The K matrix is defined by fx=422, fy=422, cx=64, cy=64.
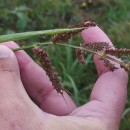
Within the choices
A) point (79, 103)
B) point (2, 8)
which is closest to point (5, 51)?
point (79, 103)

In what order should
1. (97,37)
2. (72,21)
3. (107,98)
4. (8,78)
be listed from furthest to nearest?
(72,21)
(97,37)
(107,98)
(8,78)

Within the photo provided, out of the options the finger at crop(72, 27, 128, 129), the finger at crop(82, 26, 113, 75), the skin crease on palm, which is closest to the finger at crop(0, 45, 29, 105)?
the skin crease on palm

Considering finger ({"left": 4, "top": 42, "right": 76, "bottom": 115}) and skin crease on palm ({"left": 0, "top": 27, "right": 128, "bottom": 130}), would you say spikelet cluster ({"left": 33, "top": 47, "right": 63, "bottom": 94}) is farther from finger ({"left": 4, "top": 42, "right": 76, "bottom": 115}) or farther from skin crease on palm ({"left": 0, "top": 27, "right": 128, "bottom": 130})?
finger ({"left": 4, "top": 42, "right": 76, "bottom": 115})

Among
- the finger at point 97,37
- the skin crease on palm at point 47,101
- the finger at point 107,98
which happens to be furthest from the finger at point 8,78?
the finger at point 97,37

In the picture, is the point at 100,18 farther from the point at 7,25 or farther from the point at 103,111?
the point at 103,111

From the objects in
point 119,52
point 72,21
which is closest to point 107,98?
point 119,52

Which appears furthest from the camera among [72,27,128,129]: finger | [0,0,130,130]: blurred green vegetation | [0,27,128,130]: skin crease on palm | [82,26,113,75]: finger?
[0,0,130,130]: blurred green vegetation

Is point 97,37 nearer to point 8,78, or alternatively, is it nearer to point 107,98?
point 107,98
